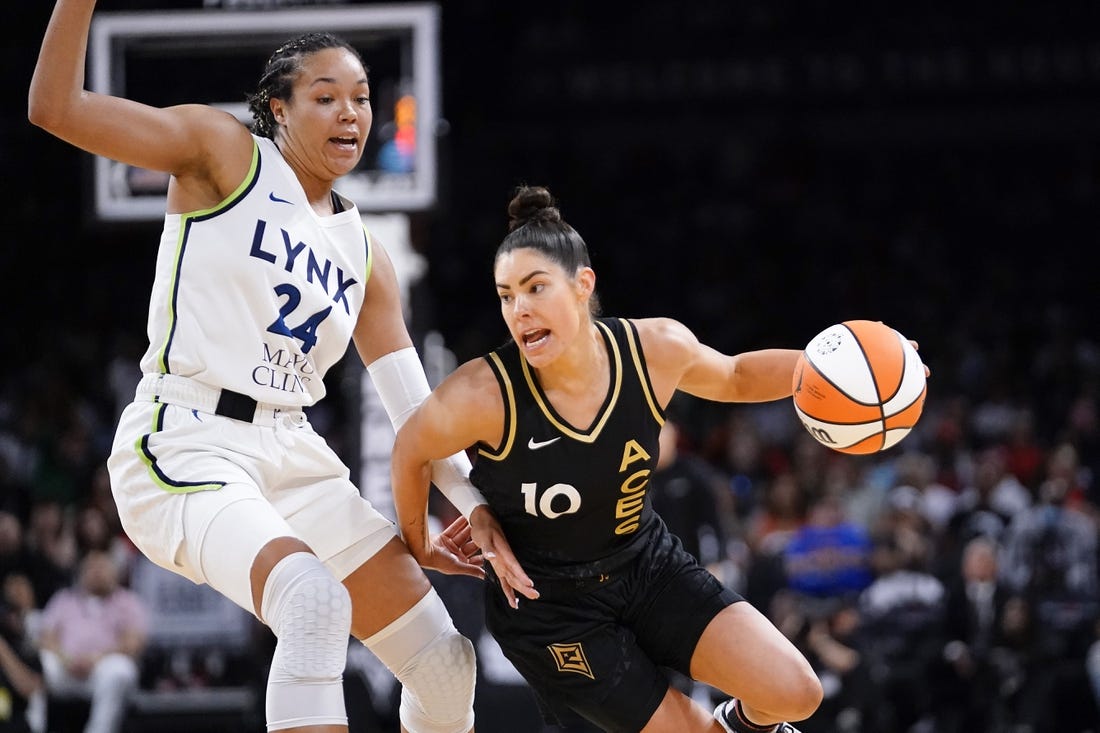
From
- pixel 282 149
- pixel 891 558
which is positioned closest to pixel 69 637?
pixel 891 558

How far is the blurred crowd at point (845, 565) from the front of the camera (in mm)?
8320

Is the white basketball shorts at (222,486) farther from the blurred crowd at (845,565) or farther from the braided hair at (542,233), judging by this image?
the blurred crowd at (845,565)

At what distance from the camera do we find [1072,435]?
1178cm

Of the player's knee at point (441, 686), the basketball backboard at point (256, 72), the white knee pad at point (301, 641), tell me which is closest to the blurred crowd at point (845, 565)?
the basketball backboard at point (256, 72)

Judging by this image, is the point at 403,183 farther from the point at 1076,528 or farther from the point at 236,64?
the point at 1076,528

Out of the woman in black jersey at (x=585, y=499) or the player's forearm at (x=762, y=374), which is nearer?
the woman in black jersey at (x=585, y=499)

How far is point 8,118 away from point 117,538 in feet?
23.4

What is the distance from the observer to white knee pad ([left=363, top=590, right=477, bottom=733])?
4133 mm

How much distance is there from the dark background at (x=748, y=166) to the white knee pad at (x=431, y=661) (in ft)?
34.9

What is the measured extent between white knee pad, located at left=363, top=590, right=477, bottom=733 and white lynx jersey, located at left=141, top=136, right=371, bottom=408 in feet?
2.42

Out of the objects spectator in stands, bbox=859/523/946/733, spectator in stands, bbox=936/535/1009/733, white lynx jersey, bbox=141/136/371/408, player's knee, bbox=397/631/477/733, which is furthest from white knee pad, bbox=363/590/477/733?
spectator in stands, bbox=936/535/1009/733

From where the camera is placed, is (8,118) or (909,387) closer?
(909,387)

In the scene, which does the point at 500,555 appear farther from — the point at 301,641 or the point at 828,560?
the point at 828,560

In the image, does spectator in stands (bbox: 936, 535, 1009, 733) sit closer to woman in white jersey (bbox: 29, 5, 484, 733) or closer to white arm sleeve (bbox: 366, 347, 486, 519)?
woman in white jersey (bbox: 29, 5, 484, 733)
